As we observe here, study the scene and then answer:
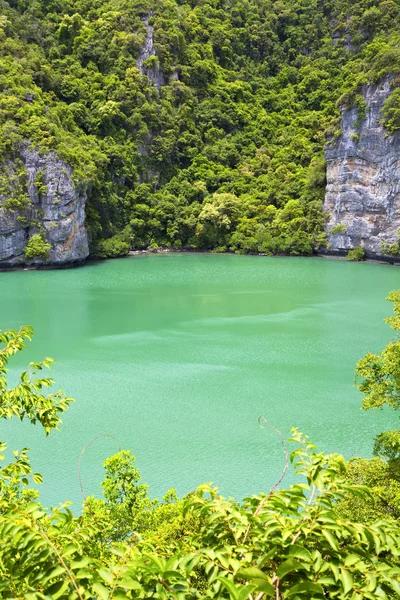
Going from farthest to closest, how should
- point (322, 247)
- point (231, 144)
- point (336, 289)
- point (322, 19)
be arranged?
point (322, 19)
point (231, 144)
point (322, 247)
point (336, 289)

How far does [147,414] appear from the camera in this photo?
9703 millimetres

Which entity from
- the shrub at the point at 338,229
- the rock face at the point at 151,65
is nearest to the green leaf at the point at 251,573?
the shrub at the point at 338,229

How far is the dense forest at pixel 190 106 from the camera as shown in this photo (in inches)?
1323

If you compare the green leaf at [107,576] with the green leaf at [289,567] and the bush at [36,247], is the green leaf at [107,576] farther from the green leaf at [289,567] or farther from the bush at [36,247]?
the bush at [36,247]

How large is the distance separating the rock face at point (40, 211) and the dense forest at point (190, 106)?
0.35 metres

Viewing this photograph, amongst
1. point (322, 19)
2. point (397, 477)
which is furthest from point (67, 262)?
point (322, 19)

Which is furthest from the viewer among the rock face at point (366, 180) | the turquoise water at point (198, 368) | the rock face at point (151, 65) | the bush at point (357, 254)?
the rock face at point (151, 65)

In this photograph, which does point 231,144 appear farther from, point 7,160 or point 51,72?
point 7,160

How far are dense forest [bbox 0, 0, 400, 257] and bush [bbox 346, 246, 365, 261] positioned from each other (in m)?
2.40

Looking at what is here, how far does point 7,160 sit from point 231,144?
850 inches

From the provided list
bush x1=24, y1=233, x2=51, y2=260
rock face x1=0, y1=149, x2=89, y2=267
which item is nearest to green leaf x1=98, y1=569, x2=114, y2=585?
bush x1=24, y1=233, x2=51, y2=260

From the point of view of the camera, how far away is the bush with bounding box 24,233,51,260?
94.1 ft

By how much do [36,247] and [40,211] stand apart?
2.54 metres

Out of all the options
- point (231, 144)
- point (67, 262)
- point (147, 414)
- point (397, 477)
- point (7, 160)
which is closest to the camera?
point (397, 477)
